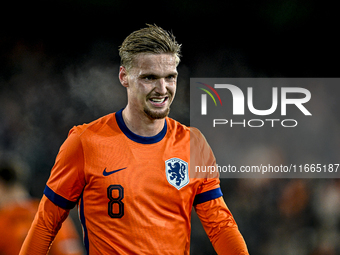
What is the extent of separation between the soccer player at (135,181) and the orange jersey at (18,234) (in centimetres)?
130

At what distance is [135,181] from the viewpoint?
1732mm

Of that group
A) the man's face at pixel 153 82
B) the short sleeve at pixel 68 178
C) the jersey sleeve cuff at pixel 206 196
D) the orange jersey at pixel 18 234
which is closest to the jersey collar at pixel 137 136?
the man's face at pixel 153 82

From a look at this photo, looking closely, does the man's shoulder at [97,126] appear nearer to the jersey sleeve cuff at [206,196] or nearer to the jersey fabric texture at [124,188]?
the jersey fabric texture at [124,188]

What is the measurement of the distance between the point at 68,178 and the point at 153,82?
2.11ft

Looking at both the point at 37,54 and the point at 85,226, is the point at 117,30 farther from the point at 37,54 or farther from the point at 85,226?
the point at 85,226

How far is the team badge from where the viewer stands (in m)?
1.79

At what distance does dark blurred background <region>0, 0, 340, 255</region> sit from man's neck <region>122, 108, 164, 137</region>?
7.26 feet

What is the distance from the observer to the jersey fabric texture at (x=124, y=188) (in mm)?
1686

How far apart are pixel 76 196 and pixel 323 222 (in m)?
3.49

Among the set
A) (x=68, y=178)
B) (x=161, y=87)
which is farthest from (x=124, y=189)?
(x=161, y=87)

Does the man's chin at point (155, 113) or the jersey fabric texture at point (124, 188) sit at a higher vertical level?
the man's chin at point (155, 113)

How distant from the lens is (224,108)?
420 centimetres

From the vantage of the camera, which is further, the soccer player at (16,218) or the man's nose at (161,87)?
the soccer player at (16,218)

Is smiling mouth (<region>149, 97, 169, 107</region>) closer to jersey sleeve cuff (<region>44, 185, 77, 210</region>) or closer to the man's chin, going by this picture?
the man's chin
